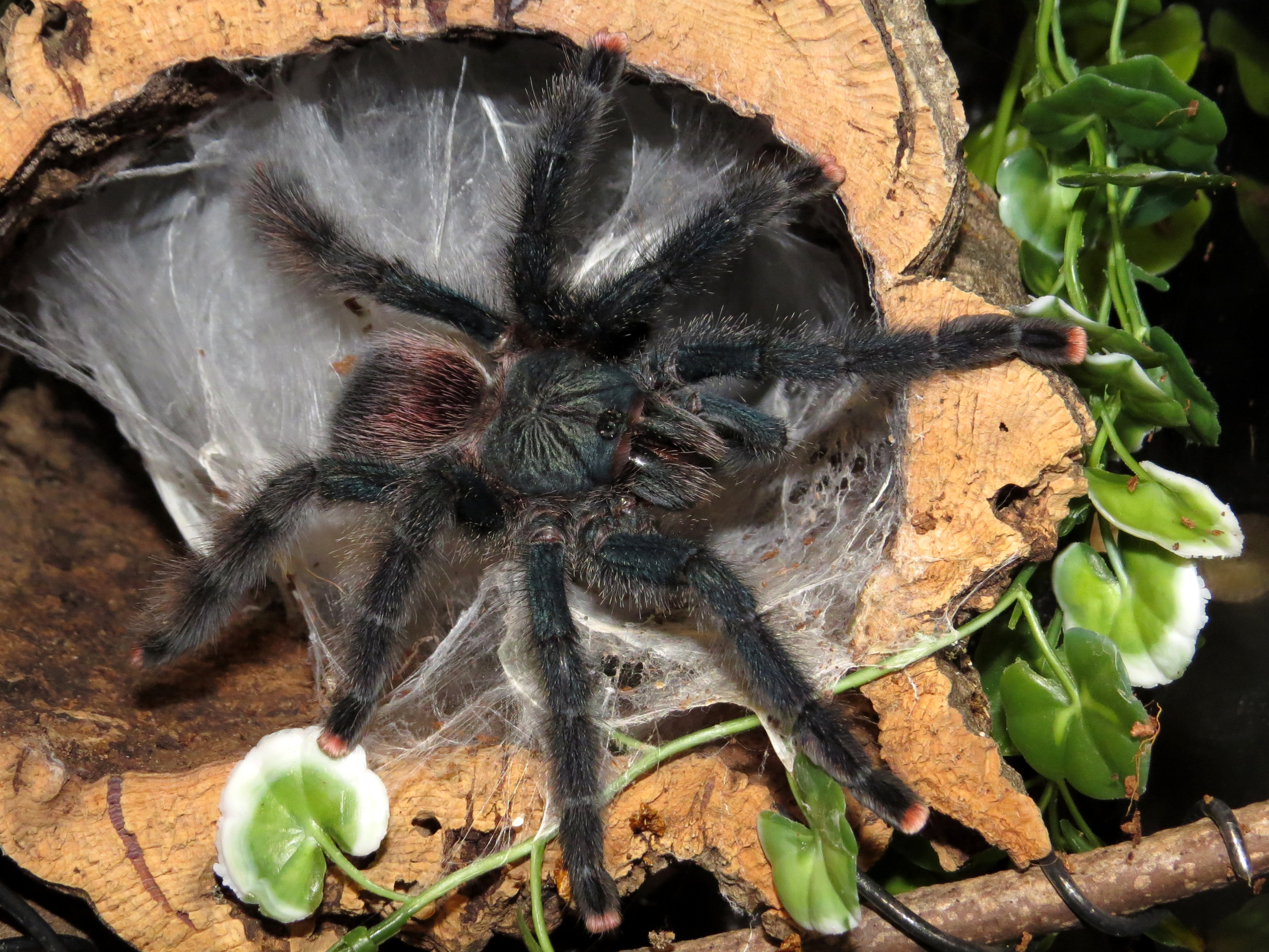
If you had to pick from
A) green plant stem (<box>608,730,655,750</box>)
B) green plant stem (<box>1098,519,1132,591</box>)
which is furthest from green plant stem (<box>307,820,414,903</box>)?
green plant stem (<box>1098,519,1132,591</box>)

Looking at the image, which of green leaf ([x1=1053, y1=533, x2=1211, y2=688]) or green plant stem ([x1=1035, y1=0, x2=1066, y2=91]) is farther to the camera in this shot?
green plant stem ([x1=1035, y1=0, x2=1066, y2=91])

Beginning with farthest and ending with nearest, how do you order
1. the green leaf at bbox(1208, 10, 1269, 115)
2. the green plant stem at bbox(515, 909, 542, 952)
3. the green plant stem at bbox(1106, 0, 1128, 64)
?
the green leaf at bbox(1208, 10, 1269, 115) < the green plant stem at bbox(1106, 0, 1128, 64) < the green plant stem at bbox(515, 909, 542, 952)

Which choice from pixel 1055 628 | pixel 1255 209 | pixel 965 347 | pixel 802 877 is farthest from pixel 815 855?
pixel 1255 209

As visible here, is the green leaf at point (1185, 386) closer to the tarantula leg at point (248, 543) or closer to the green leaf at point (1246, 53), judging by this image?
the green leaf at point (1246, 53)

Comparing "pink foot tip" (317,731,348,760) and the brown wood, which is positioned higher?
"pink foot tip" (317,731,348,760)

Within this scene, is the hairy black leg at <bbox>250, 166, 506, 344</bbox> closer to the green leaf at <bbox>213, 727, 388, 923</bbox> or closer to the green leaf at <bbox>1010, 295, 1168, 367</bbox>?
the green leaf at <bbox>213, 727, 388, 923</bbox>

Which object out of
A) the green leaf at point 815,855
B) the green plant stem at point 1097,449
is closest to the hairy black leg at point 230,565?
the green leaf at point 815,855

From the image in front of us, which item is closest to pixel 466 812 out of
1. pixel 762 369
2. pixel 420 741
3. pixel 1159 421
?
pixel 420 741

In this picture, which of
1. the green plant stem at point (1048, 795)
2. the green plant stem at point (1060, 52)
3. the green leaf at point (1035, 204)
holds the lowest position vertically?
the green plant stem at point (1048, 795)

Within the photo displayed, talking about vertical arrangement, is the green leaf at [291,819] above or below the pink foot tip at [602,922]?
above
